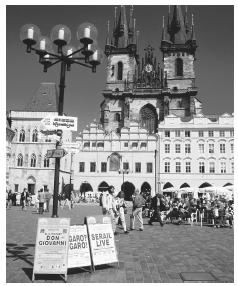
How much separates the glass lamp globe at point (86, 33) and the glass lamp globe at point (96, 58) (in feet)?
2.42

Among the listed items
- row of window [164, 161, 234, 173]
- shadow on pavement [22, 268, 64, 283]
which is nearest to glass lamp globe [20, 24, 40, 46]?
shadow on pavement [22, 268, 64, 283]

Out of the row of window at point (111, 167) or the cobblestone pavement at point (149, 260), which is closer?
the cobblestone pavement at point (149, 260)

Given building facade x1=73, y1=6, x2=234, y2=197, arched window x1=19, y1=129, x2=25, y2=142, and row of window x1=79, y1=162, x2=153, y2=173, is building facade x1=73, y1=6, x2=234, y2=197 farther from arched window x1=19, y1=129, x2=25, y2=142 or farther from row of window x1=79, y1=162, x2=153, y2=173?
arched window x1=19, y1=129, x2=25, y2=142

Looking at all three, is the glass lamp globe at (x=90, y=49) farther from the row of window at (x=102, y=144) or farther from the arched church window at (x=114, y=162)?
the row of window at (x=102, y=144)

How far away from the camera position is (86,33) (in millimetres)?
7543

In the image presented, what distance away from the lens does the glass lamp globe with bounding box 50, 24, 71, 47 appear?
761 centimetres

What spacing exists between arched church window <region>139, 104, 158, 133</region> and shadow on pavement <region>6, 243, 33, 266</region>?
48.7m

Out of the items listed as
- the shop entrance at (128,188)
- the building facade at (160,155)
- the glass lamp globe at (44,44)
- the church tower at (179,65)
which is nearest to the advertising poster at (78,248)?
the glass lamp globe at (44,44)

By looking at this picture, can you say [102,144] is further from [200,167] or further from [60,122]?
[60,122]

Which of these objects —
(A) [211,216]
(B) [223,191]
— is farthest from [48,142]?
(A) [211,216]

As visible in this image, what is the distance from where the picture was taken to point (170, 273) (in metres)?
6.12

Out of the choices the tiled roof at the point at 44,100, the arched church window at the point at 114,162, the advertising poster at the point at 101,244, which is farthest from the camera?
the tiled roof at the point at 44,100

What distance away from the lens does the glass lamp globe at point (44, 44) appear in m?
8.01

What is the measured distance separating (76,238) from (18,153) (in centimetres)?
4299
